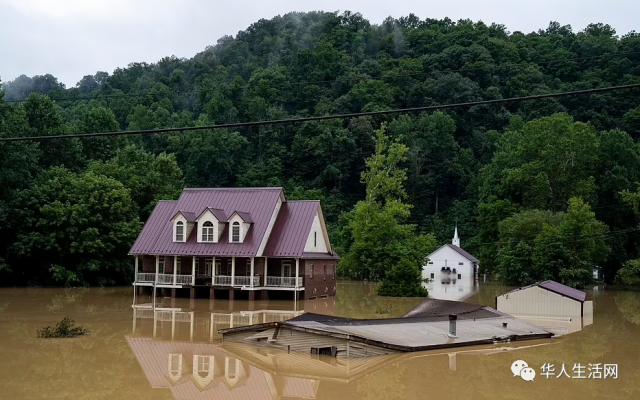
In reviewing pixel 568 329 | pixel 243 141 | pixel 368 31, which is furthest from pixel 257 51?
pixel 568 329

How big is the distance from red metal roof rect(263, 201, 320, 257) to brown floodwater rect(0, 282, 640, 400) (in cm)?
1021

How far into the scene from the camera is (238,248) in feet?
134

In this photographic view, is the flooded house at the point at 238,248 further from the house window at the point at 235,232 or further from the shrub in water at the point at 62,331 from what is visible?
the shrub in water at the point at 62,331

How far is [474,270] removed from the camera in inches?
2977

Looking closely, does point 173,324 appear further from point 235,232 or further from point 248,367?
point 235,232

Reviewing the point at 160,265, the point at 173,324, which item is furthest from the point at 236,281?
the point at 173,324

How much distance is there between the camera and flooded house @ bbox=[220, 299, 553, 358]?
2084cm

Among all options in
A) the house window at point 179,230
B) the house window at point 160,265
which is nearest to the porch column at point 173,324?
the house window at point 179,230

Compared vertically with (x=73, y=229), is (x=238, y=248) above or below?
below

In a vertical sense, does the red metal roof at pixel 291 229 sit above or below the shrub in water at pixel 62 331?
above

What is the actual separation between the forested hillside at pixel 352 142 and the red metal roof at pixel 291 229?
39.3ft

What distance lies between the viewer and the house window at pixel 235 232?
41.4m

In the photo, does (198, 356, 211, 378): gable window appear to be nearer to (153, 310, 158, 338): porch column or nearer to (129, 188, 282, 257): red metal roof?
(153, 310, 158, 338): porch column

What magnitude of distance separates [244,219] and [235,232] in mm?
888
